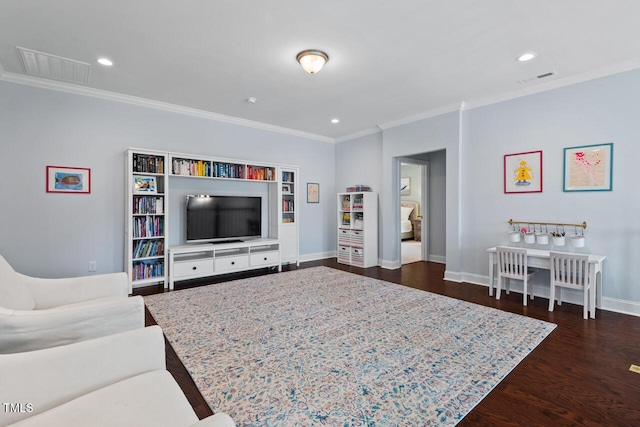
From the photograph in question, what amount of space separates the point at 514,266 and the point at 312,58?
3.35 m

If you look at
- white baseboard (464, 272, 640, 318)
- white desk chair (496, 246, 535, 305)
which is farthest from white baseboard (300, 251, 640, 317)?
white desk chair (496, 246, 535, 305)

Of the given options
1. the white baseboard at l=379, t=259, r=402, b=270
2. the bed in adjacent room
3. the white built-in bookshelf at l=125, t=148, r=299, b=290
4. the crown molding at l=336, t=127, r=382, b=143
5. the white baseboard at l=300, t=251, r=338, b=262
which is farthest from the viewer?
the bed in adjacent room

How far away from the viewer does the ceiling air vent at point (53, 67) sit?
3.14 m

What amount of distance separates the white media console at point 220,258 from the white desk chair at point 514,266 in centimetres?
341

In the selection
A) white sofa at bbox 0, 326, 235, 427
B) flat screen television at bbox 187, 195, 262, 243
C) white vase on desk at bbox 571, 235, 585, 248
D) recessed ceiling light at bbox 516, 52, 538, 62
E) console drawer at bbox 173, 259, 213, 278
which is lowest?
console drawer at bbox 173, 259, 213, 278

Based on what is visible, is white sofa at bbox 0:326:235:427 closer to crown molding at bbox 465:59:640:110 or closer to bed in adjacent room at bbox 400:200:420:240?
crown molding at bbox 465:59:640:110

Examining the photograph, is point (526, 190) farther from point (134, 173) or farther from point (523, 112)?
point (134, 173)

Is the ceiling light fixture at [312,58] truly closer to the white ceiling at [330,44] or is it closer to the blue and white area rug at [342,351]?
the white ceiling at [330,44]

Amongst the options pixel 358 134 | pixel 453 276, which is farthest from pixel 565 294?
pixel 358 134

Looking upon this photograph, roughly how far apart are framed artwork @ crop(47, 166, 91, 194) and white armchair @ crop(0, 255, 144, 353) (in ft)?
6.87

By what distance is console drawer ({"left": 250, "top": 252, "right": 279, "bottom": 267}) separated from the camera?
16.9 feet

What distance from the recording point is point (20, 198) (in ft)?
12.0

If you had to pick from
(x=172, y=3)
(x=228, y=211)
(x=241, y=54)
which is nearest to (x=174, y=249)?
(x=228, y=211)

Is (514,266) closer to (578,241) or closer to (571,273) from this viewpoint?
(571,273)
